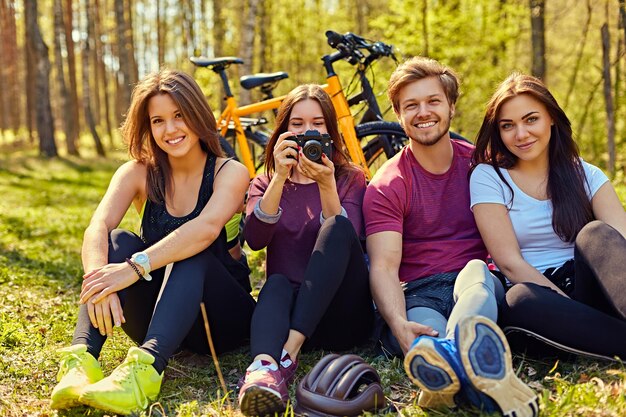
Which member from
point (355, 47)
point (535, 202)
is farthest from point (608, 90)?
point (535, 202)

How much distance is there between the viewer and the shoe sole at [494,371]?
2176 mm

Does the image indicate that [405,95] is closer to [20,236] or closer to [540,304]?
[540,304]

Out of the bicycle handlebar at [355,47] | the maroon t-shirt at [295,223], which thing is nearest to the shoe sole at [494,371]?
the maroon t-shirt at [295,223]

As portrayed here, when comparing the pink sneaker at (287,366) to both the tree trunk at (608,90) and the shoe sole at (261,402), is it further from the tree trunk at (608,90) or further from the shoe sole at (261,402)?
the tree trunk at (608,90)

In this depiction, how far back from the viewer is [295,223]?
323cm

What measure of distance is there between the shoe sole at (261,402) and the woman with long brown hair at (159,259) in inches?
16.0

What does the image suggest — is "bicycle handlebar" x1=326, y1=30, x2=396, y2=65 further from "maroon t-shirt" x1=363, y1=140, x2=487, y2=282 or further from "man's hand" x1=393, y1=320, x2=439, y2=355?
"man's hand" x1=393, y1=320, x2=439, y2=355

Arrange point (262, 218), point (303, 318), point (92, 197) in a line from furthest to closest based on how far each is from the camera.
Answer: point (92, 197)
point (262, 218)
point (303, 318)

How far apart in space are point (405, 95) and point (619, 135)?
384 inches

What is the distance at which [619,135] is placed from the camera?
38.0ft

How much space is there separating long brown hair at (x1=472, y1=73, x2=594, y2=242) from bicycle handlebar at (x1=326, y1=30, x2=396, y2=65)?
197cm

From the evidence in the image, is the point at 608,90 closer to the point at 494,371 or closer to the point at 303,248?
the point at 303,248

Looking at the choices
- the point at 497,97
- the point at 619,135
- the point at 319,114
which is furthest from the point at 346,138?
the point at 619,135

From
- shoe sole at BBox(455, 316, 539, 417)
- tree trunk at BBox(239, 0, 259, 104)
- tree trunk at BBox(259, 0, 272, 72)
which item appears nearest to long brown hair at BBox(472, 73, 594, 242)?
shoe sole at BBox(455, 316, 539, 417)
